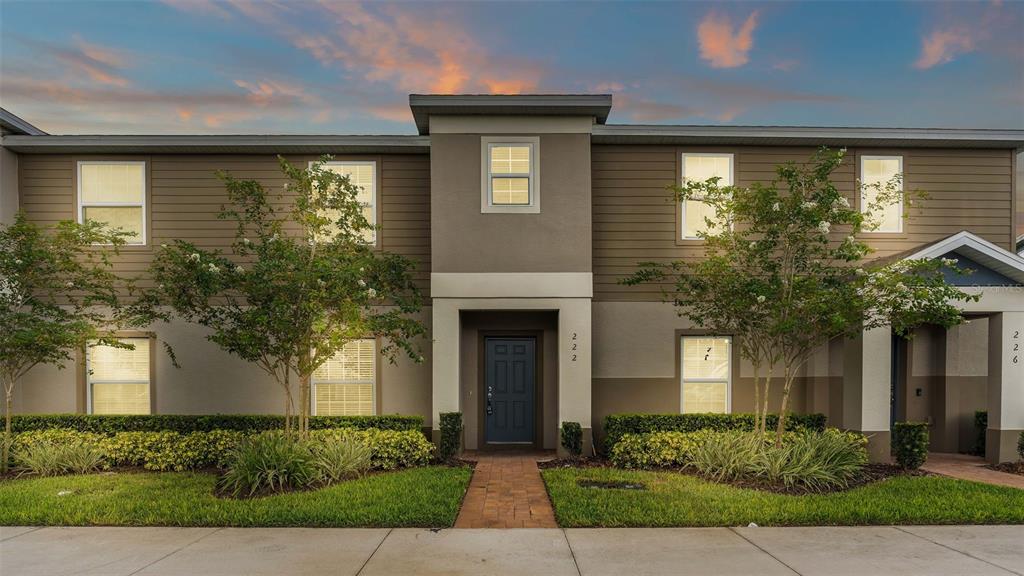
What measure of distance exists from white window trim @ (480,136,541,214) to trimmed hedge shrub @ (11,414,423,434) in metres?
4.03

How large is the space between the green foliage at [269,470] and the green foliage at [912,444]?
8.95 m

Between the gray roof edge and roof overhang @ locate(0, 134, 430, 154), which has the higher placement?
the gray roof edge

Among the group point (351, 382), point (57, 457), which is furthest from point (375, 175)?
point (57, 457)

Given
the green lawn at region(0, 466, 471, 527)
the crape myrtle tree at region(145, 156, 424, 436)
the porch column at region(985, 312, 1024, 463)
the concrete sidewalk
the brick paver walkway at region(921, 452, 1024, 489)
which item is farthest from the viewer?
the porch column at region(985, 312, 1024, 463)

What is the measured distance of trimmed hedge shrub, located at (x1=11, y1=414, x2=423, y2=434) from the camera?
10.1 meters

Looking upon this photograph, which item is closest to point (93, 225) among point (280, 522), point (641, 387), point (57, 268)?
point (57, 268)

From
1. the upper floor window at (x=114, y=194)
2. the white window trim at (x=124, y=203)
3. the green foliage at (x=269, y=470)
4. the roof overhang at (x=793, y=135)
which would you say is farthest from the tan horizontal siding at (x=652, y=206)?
the upper floor window at (x=114, y=194)

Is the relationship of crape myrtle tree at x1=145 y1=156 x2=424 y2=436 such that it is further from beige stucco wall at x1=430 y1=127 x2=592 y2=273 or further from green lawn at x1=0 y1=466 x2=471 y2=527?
green lawn at x1=0 y1=466 x2=471 y2=527

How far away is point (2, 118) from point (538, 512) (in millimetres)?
11819

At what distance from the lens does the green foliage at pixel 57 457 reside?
350 inches

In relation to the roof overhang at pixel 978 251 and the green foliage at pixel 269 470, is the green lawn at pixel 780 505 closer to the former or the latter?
the green foliage at pixel 269 470

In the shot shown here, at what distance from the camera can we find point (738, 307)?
866 centimetres

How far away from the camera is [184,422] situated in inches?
396

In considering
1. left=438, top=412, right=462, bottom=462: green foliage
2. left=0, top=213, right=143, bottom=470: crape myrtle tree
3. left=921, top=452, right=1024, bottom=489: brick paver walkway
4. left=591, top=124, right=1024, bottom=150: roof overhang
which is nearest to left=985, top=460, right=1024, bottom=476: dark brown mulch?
left=921, top=452, right=1024, bottom=489: brick paver walkway
